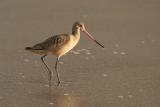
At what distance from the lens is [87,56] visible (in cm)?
945

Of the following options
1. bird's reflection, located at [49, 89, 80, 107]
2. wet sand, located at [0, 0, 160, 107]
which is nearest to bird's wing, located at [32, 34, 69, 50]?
wet sand, located at [0, 0, 160, 107]

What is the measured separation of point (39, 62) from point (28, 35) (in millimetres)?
1506

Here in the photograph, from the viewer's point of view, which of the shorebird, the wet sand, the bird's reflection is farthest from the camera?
the shorebird

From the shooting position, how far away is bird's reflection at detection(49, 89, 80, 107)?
7395 mm

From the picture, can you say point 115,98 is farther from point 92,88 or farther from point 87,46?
point 87,46

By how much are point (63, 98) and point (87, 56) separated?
6.30ft

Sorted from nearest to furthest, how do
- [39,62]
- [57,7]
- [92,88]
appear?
[92,88] → [39,62] → [57,7]

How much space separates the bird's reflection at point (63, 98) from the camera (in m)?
7.39

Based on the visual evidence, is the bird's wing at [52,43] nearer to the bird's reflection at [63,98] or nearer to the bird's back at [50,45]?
the bird's back at [50,45]

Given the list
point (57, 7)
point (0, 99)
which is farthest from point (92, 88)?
point (57, 7)

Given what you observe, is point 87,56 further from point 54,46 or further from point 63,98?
point 63,98

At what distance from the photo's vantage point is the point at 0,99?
7.46m

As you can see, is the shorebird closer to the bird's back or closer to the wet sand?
the bird's back

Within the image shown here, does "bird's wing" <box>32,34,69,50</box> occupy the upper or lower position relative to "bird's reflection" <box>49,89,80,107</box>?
upper
